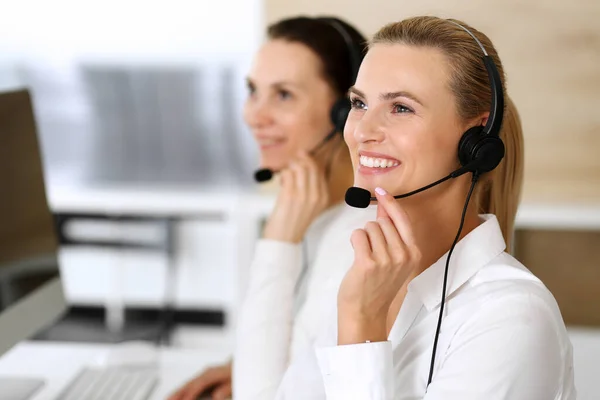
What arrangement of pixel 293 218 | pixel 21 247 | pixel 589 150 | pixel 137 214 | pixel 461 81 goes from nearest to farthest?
pixel 461 81 → pixel 21 247 → pixel 293 218 → pixel 589 150 → pixel 137 214

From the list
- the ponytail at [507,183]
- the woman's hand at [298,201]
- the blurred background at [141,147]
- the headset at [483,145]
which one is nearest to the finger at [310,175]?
the woman's hand at [298,201]

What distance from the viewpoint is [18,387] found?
4.62ft

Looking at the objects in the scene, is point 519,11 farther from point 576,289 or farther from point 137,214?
point 137,214

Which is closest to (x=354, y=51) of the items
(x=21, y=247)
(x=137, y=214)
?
(x=21, y=247)

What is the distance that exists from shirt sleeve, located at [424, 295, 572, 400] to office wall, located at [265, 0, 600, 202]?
161cm

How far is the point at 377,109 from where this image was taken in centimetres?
107

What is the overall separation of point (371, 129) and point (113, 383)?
0.73 meters

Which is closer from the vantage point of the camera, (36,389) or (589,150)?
(36,389)

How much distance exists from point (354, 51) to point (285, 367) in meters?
0.70

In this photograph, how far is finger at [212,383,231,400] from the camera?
4.74 ft

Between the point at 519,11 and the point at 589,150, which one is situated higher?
the point at 519,11

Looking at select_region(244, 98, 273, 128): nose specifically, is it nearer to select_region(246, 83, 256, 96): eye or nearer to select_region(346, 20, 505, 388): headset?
select_region(246, 83, 256, 96): eye

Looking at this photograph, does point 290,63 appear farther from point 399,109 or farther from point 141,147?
point 141,147

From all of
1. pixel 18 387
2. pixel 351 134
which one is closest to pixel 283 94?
pixel 351 134
